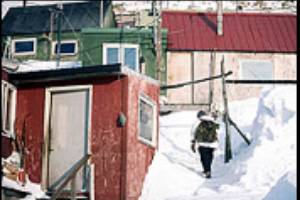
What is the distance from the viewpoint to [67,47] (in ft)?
96.9

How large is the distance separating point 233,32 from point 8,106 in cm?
1745

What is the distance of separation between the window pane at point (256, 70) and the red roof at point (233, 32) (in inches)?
23.8

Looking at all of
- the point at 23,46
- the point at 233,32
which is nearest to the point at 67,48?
the point at 23,46

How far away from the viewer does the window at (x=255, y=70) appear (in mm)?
28312

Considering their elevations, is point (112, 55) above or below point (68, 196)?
above

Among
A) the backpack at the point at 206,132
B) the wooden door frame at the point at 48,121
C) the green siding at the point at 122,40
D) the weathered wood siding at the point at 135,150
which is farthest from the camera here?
the green siding at the point at 122,40

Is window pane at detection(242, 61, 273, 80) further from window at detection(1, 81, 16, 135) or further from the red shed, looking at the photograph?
window at detection(1, 81, 16, 135)

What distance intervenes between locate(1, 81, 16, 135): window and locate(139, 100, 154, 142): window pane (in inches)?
110

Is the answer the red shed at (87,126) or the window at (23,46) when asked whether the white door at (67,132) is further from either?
the window at (23,46)

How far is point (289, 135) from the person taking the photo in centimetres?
1630

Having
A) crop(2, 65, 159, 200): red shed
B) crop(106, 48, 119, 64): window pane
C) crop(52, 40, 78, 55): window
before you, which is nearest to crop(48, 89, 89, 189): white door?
crop(2, 65, 159, 200): red shed

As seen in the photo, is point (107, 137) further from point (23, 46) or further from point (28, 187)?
point (23, 46)

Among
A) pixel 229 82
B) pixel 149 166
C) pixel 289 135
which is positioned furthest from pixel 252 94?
pixel 149 166

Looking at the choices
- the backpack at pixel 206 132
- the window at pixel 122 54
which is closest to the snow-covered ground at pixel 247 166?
the backpack at pixel 206 132
